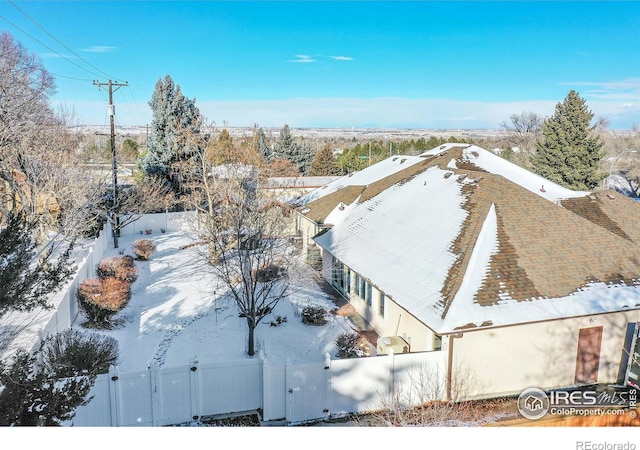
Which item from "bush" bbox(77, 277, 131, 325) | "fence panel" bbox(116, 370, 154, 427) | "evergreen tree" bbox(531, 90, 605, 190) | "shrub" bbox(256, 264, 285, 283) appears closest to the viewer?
"fence panel" bbox(116, 370, 154, 427)

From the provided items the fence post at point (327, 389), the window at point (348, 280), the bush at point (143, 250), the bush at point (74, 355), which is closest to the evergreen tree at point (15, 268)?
the bush at point (74, 355)

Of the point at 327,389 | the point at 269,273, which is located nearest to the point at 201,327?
the point at 269,273

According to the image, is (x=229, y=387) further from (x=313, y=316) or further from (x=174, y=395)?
(x=313, y=316)

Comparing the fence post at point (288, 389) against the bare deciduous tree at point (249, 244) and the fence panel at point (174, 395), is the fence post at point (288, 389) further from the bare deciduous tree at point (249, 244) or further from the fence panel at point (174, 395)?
the bare deciduous tree at point (249, 244)

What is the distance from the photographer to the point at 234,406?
994 centimetres

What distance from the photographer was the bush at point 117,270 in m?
18.4

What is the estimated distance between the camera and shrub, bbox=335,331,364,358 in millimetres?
12555

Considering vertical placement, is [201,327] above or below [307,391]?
below

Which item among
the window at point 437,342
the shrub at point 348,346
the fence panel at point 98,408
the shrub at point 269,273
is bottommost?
the shrub at point 348,346

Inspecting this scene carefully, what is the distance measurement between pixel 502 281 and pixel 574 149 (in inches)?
1249

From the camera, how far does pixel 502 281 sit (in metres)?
11.3

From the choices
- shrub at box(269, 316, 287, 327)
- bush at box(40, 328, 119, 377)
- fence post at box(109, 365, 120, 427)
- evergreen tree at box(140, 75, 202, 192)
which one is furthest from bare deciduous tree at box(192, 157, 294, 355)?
evergreen tree at box(140, 75, 202, 192)

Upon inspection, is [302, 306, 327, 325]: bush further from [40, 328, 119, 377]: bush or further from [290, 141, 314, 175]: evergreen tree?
[290, 141, 314, 175]: evergreen tree

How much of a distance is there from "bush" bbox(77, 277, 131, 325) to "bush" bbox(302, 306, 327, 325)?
6.05 m
